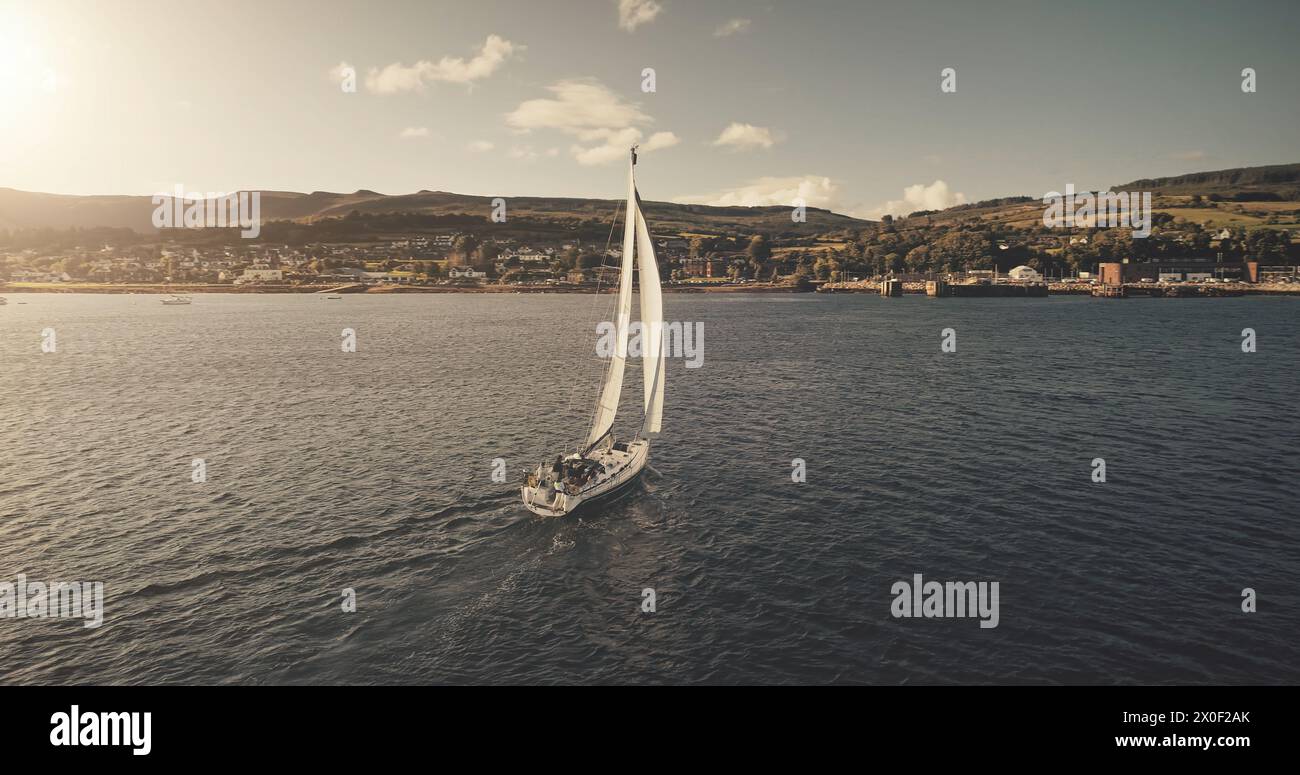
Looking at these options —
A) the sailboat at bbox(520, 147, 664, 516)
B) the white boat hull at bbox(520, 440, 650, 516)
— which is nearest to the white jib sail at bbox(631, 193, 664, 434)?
the sailboat at bbox(520, 147, 664, 516)

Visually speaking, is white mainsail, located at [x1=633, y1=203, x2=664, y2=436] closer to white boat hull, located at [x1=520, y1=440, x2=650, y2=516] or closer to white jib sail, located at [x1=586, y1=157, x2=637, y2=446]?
white jib sail, located at [x1=586, y1=157, x2=637, y2=446]

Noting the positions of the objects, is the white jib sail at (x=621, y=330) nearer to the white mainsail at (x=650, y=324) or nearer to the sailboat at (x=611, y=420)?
the sailboat at (x=611, y=420)

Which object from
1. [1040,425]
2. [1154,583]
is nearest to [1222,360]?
[1040,425]

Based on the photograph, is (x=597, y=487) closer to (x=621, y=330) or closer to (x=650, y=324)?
(x=621, y=330)

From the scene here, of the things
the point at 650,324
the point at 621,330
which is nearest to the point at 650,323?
the point at 650,324

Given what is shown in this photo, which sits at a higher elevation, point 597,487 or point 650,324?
point 650,324

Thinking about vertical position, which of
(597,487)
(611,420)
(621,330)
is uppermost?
(621,330)
